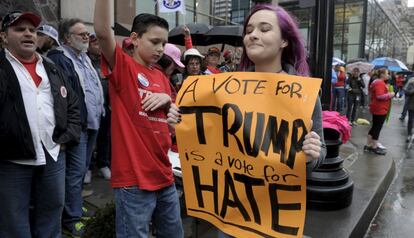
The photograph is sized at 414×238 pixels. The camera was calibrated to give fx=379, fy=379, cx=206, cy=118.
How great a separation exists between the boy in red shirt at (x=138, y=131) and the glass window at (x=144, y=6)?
9472 millimetres

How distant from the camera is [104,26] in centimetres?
204

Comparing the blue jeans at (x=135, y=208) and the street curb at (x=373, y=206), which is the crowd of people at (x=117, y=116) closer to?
the blue jeans at (x=135, y=208)

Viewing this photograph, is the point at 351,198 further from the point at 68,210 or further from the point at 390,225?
the point at 68,210

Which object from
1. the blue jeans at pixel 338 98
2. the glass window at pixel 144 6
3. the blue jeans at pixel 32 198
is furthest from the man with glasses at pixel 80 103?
the blue jeans at pixel 338 98

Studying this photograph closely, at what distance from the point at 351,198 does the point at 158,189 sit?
297cm

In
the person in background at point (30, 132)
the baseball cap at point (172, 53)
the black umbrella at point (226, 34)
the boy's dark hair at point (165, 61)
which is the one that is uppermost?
the black umbrella at point (226, 34)

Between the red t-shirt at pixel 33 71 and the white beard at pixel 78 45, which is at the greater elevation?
the white beard at pixel 78 45

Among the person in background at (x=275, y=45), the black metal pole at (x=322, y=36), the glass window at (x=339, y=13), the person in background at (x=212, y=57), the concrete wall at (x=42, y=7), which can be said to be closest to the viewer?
the person in background at (x=275, y=45)

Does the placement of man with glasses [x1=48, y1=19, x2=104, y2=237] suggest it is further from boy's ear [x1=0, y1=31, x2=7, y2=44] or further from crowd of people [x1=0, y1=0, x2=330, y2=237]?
boy's ear [x1=0, y1=31, x2=7, y2=44]

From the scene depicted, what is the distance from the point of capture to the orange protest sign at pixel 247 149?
5.48ft

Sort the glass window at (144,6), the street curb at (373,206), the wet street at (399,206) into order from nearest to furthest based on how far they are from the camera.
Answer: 1. the street curb at (373,206)
2. the wet street at (399,206)
3. the glass window at (144,6)

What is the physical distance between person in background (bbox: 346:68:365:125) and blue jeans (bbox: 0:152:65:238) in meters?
10.8

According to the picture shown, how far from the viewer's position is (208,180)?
6.18ft

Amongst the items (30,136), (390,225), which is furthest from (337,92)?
(30,136)
